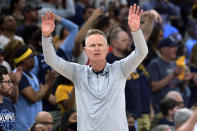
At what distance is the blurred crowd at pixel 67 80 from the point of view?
6.74 meters

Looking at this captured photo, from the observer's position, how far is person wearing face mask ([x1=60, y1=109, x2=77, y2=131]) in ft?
22.6

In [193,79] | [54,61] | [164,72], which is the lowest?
[193,79]

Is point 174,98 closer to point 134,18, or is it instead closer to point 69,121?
point 69,121

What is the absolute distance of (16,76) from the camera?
6.39 meters

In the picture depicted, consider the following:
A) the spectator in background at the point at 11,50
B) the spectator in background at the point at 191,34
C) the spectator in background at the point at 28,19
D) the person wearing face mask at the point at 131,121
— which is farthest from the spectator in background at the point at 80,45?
the spectator in background at the point at 191,34

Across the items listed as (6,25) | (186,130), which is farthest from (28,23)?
(186,130)

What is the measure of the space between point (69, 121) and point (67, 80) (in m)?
0.81

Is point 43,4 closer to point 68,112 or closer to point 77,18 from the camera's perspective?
point 77,18

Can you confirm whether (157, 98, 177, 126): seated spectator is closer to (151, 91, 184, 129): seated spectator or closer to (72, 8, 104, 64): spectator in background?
(151, 91, 184, 129): seated spectator

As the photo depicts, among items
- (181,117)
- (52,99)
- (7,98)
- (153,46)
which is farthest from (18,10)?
(7,98)

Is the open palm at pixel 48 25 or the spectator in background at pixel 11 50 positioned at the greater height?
the open palm at pixel 48 25

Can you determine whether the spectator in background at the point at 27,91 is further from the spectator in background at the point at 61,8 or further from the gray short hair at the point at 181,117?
the spectator in background at the point at 61,8

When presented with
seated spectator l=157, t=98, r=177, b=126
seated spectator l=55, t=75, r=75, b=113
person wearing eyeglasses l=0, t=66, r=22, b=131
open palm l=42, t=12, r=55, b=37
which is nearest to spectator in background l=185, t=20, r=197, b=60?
seated spectator l=157, t=98, r=177, b=126

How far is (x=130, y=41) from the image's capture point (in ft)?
26.6
